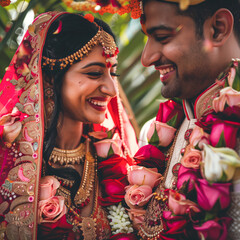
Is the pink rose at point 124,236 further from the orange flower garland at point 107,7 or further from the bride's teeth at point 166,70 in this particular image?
the orange flower garland at point 107,7

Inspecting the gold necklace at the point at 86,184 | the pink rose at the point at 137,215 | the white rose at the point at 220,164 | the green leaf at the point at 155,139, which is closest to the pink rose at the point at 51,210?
the gold necklace at the point at 86,184

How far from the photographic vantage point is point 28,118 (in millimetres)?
1896

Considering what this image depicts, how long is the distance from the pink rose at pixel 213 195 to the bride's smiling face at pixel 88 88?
93cm

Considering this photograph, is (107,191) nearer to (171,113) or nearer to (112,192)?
(112,192)

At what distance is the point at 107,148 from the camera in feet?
7.01

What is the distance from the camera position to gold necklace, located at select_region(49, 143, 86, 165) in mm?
2021

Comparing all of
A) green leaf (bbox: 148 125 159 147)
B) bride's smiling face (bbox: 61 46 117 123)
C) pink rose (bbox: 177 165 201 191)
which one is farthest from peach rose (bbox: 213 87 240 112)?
bride's smiling face (bbox: 61 46 117 123)

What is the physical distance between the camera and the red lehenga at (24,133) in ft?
5.74

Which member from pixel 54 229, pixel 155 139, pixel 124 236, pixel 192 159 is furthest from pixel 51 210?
pixel 192 159

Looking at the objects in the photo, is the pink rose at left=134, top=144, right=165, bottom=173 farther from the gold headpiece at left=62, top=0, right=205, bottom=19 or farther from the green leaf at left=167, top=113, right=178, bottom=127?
the gold headpiece at left=62, top=0, right=205, bottom=19

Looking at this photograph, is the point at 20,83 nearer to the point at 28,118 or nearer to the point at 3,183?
the point at 28,118

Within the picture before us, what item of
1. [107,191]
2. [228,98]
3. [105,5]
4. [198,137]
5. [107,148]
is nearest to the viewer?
[228,98]

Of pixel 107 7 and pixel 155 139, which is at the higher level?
pixel 107 7

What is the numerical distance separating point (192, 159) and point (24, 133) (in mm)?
939
